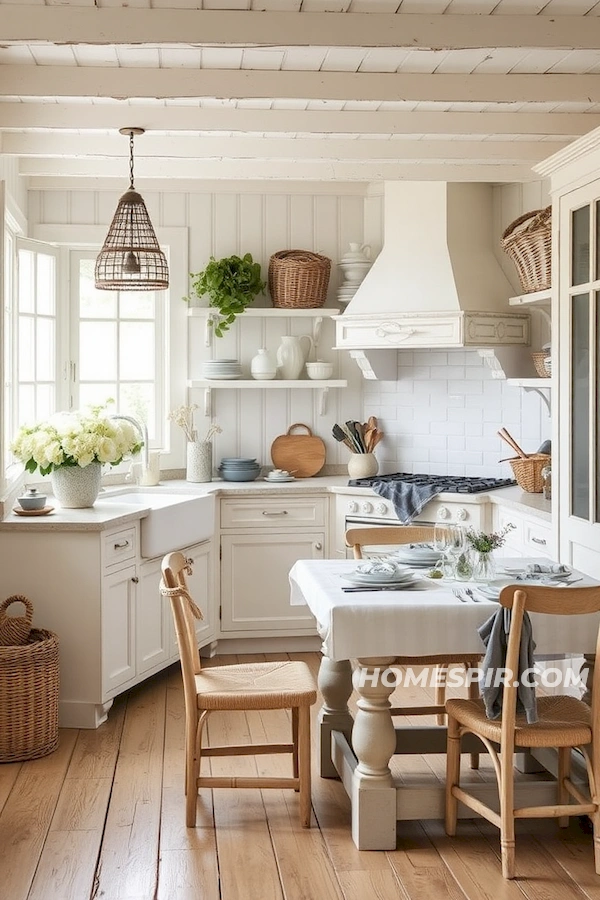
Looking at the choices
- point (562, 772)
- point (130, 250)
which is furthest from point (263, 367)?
point (562, 772)

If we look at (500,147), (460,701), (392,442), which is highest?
(500,147)

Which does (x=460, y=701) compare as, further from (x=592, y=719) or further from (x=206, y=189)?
(x=206, y=189)

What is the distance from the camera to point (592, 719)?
10.8 feet

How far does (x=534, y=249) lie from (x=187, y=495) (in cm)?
226

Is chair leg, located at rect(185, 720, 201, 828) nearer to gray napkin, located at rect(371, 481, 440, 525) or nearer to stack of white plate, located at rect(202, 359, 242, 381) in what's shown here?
gray napkin, located at rect(371, 481, 440, 525)

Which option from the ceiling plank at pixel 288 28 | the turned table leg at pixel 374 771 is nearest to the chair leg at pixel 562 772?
the turned table leg at pixel 374 771

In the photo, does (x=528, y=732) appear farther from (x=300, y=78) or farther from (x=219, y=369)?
(x=219, y=369)

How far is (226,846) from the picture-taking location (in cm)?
353

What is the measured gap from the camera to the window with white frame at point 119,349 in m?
6.34

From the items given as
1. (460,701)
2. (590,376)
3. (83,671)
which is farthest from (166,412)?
(460,701)

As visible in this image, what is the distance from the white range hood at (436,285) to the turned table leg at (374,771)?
281cm

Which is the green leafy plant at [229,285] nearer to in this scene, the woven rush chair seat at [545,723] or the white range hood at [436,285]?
the white range hood at [436,285]

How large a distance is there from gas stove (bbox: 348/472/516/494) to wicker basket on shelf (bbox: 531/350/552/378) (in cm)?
70

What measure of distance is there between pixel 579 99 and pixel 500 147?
0.93 meters
